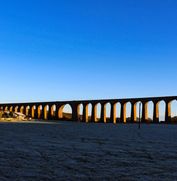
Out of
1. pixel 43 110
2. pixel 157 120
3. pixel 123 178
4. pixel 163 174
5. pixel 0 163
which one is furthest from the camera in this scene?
pixel 43 110

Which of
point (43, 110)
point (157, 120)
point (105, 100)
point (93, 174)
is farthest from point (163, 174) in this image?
point (43, 110)

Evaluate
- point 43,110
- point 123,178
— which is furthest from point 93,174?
point 43,110

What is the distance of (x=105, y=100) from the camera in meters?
57.3

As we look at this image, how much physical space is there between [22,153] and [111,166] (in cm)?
232

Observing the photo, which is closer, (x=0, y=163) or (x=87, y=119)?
(x=0, y=163)

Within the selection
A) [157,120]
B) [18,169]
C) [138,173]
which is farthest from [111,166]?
[157,120]

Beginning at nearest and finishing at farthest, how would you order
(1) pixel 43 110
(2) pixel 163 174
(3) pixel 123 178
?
(3) pixel 123 178 < (2) pixel 163 174 < (1) pixel 43 110

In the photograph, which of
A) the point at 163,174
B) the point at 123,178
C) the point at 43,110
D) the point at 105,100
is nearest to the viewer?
the point at 123,178

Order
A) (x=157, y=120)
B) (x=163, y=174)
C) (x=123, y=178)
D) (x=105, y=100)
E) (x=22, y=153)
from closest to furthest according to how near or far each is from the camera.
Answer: (x=123, y=178) → (x=163, y=174) → (x=22, y=153) → (x=157, y=120) → (x=105, y=100)

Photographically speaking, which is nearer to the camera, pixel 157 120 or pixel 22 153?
pixel 22 153

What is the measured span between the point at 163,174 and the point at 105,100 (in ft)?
170

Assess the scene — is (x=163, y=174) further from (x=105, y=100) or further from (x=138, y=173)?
(x=105, y=100)

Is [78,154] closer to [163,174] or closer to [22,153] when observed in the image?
[22,153]

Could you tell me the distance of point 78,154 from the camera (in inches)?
299
